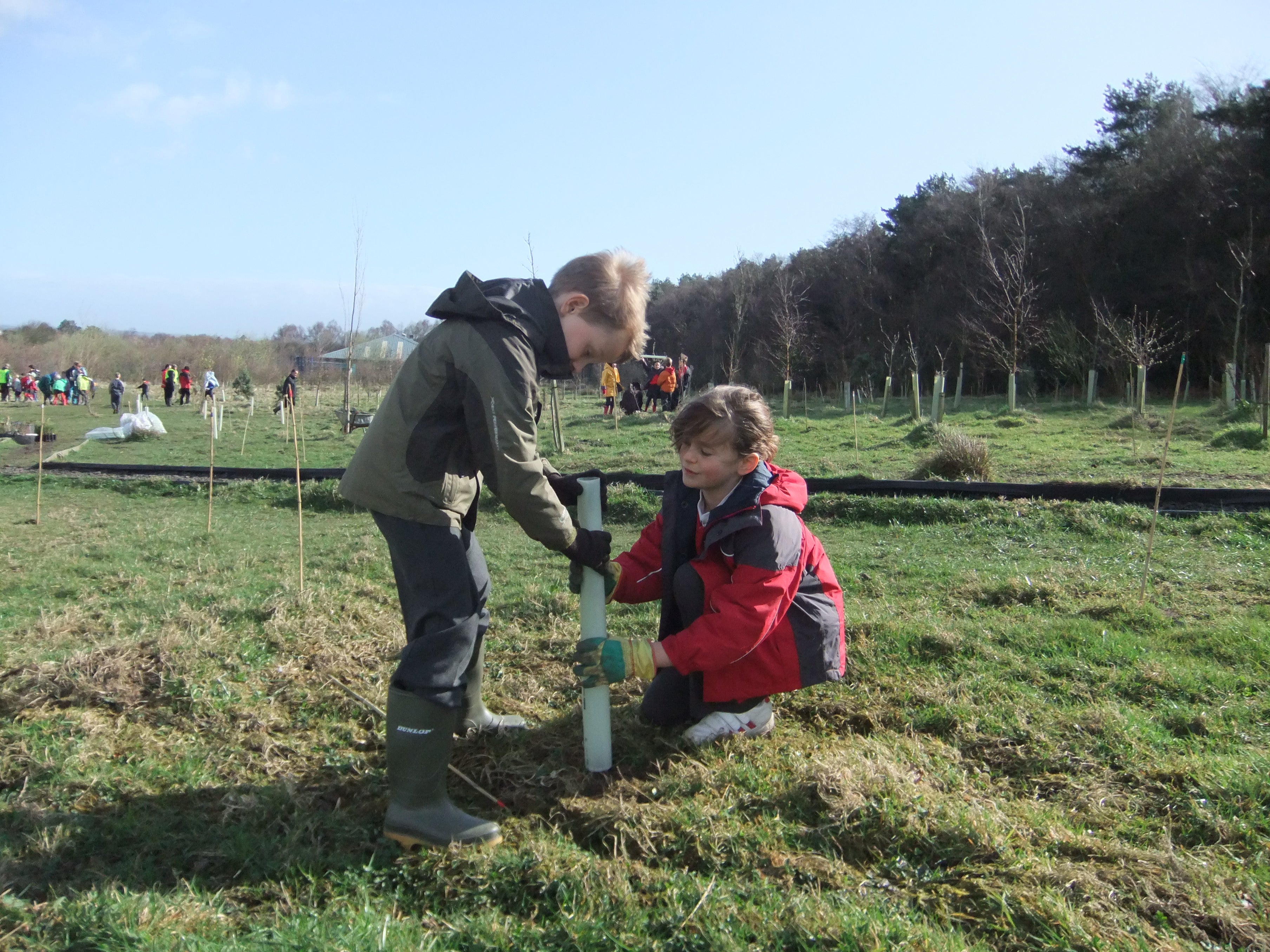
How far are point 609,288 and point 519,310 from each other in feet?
0.97

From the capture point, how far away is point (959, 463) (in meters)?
11.0

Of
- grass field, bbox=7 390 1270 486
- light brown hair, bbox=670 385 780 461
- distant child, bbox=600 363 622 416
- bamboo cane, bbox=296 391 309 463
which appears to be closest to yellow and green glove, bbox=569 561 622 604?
light brown hair, bbox=670 385 780 461

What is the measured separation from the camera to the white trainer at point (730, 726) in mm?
3379

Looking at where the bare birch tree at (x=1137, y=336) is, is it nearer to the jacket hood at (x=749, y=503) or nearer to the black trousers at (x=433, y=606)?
the jacket hood at (x=749, y=503)

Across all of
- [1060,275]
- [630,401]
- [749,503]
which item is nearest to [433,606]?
[749,503]

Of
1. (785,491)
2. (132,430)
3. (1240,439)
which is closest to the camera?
(785,491)

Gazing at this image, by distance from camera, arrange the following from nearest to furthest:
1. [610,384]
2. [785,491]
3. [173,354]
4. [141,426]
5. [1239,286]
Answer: [785,491] → [141,426] → [610,384] → [1239,286] → [173,354]

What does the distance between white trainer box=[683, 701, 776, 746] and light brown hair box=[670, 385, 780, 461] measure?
3.17 ft

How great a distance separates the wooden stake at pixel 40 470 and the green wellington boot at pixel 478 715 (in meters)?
7.11

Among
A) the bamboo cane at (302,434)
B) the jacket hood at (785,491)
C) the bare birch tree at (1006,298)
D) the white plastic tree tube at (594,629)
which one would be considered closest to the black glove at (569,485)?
the white plastic tree tube at (594,629)

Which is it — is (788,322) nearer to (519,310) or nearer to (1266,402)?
(1266,402)

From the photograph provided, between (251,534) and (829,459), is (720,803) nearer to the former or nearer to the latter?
(251,534)

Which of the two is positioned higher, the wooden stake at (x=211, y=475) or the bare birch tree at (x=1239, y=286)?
the bare birch tree at (x=1239, y=286)

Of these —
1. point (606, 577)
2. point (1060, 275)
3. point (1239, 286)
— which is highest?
point (1060, 275)
